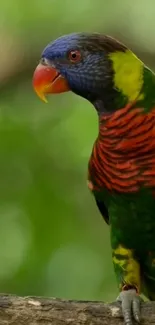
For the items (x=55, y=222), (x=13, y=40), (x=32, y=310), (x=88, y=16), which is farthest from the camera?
(x=55, y=222)

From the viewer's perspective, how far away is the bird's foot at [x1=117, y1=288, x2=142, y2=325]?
2723 mm

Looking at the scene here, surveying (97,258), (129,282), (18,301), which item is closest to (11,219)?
(97,258)

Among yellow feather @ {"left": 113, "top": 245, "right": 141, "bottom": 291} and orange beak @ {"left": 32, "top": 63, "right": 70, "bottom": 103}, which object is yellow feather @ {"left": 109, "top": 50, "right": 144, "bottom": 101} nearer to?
orange beak @ {"left": 32, "top": 63, "right": 70, "bottom": 103}

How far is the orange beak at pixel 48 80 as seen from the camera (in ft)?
10.3

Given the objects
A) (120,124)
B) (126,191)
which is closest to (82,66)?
(120,124)

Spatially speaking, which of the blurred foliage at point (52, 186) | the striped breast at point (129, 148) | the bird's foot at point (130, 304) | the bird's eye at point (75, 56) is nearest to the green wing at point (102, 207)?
the striped breast at point (129, 148)

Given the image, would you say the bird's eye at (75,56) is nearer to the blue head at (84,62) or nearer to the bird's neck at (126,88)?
the blue head at (84,62)

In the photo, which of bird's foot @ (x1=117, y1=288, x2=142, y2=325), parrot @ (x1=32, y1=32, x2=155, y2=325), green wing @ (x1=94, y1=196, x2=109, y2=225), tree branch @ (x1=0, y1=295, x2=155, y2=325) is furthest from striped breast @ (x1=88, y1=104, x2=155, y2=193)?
tree branch @ (x1=0, y1=295, x2=155, y2=325)

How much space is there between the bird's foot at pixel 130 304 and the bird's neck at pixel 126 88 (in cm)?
73

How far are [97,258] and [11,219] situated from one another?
718mm

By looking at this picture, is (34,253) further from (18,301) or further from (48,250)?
(18,301)

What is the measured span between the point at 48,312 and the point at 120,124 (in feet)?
2.78

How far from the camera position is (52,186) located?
216 inches

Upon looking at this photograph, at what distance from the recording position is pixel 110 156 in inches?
122
